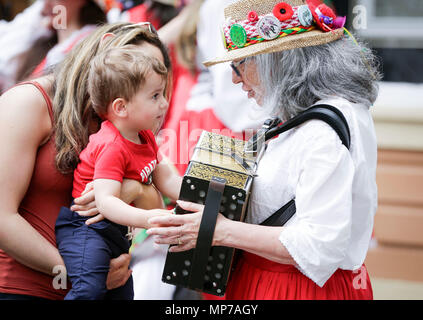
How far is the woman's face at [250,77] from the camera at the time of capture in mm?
1703

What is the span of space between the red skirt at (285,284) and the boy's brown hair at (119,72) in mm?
692

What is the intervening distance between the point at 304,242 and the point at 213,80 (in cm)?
182

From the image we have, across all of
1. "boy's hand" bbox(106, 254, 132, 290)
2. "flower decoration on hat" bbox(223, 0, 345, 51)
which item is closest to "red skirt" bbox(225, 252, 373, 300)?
"boy's hand" bbox(106, 254, 132, 290)

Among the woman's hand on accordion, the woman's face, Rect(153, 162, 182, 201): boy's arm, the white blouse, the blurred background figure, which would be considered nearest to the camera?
the white blouse

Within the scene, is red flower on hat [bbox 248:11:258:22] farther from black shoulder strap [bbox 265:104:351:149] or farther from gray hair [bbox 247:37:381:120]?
black shoulder strap [bbox 265:104:351:149]

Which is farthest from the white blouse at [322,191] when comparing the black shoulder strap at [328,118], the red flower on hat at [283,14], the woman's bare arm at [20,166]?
the woman's bare arm at [20,166]

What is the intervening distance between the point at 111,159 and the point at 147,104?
0.21 metres

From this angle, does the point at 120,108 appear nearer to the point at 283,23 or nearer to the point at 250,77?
the point at 250,77

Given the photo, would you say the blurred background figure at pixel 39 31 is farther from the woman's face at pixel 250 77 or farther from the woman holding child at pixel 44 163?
the woman's face at pixel 250 77

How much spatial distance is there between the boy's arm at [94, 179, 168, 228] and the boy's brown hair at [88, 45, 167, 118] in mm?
281

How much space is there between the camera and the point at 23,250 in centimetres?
167

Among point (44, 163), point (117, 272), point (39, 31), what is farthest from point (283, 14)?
point (39, 31)

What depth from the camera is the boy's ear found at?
165 centimetres

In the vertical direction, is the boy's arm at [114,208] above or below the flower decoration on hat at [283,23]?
below
